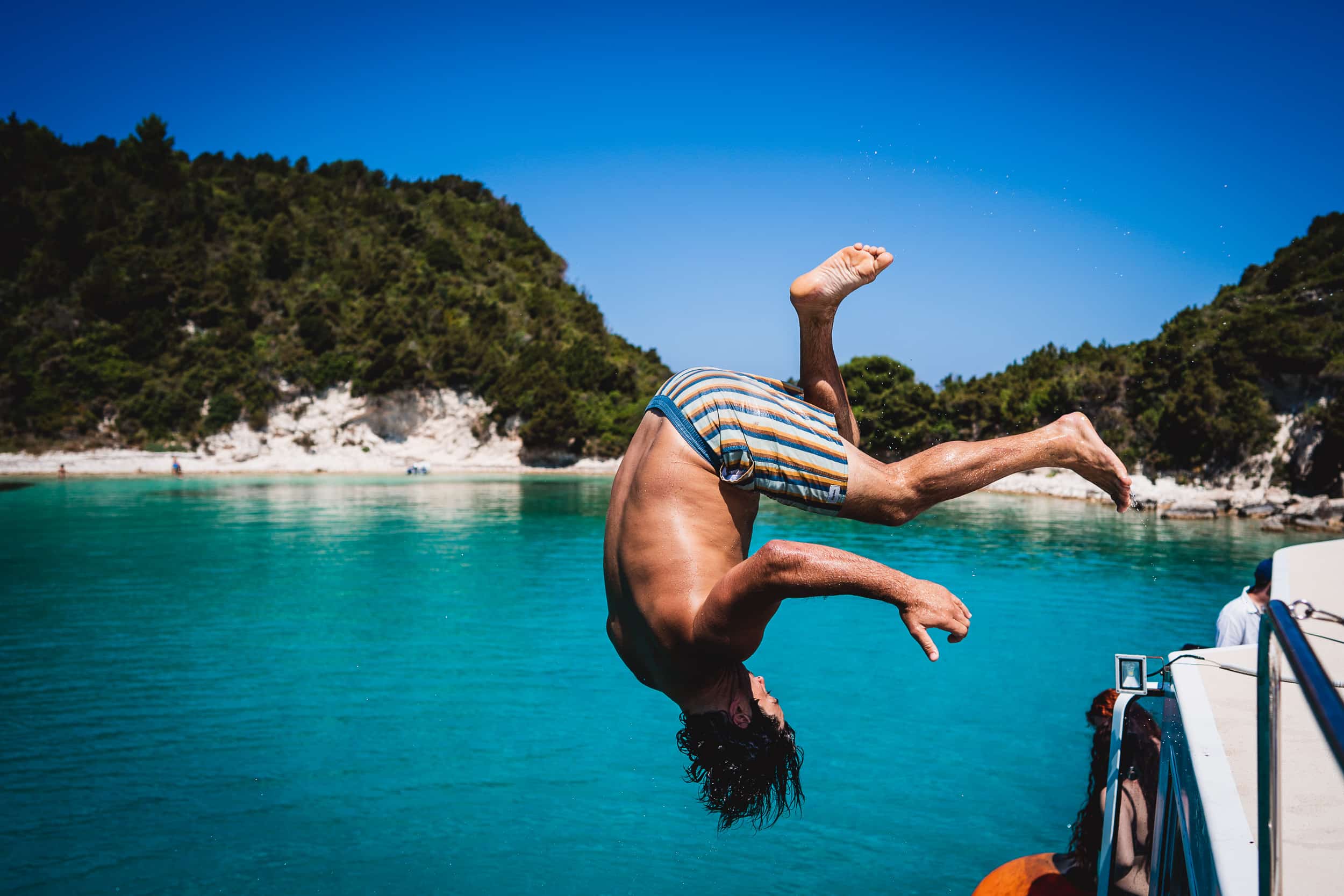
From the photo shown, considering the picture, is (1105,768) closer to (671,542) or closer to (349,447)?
(671,542)

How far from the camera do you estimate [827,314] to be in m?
3.65

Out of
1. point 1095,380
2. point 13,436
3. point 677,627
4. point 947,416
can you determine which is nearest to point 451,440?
point 13,436

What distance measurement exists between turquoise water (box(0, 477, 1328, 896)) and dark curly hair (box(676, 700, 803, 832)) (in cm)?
409

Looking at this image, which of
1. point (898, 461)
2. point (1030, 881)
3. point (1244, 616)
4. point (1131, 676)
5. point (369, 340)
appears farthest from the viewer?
point (369, 340)

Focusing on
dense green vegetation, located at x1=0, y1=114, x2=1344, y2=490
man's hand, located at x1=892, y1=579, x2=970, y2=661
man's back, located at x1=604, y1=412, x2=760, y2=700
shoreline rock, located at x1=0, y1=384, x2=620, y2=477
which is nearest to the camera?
man's hand, located at x1=892, y1=579, x2=970, y2=661

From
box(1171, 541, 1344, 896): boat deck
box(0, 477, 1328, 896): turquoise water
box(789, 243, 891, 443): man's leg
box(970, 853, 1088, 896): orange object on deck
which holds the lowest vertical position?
box(0, 477, 1328, 896): turquoise water

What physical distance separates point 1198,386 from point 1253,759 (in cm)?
4077

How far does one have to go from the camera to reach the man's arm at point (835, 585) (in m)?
2.47

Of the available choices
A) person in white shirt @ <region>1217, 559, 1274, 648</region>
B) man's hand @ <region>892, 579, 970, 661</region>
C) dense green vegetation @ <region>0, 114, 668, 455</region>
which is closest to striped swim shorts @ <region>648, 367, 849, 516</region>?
man's hand @ <region>892, 579, 970, 661</region>

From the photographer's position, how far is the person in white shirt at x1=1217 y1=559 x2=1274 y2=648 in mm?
6309

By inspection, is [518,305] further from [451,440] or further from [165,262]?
[165,262]

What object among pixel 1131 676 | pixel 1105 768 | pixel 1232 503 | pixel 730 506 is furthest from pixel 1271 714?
pixel 1232 503

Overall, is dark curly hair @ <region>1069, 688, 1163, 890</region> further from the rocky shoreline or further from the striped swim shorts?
the rocky shoreline

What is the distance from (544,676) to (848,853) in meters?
5.87
